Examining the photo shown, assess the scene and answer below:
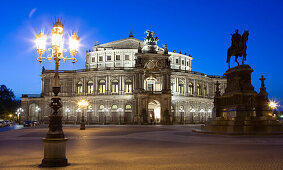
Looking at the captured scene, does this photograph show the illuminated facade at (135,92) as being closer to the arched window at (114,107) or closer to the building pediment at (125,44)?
the arched window at (114,107)

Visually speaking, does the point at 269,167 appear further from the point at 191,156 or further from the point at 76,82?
the point at 76,82

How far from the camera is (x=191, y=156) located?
13211mm

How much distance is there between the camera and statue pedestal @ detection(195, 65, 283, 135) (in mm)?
26266

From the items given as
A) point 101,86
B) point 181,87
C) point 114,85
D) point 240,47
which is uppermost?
point 240,47

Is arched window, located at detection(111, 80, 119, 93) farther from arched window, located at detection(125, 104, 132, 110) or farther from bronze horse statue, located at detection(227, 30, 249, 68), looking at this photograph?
bronze horse statue, located at detection(227, 30, 249, 68)

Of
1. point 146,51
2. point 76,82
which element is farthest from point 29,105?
point 146,51

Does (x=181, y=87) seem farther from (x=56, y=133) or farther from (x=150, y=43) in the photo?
(x=56, y=133)

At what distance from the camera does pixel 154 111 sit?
74.3 meters

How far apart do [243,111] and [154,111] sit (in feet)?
158

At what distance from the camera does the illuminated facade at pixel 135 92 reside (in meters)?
69.1

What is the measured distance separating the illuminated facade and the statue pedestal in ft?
127

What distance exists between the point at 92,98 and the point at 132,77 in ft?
40.1

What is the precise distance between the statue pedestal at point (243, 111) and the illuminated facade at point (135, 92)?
38.6 metres

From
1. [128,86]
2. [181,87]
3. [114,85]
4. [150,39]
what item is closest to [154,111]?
[128,86]
